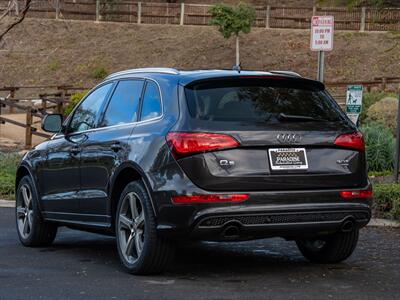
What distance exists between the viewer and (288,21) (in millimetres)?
52875

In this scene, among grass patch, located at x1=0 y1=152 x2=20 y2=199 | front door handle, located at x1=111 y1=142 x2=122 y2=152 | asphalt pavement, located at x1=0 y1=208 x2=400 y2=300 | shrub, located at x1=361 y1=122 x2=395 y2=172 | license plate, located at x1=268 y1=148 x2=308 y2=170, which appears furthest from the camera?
shrub, located at x1=361 y1=122 x2=395 y2=172

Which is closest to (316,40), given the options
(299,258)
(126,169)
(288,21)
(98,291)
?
(299,258)

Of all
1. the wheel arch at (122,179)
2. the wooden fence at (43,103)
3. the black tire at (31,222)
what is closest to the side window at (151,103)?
the wheel arch at (122,179)

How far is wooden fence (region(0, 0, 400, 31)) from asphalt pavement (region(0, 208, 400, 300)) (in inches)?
1671

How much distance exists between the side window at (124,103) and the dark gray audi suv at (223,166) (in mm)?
15

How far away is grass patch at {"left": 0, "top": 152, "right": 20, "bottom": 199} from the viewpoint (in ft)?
47.7

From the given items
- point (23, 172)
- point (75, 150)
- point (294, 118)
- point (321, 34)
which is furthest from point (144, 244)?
point (321, 34)

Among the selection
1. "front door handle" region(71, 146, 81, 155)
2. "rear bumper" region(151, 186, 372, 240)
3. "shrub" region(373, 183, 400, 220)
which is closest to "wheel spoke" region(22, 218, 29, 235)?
"front door handle" region(71, 146, 81, 155)

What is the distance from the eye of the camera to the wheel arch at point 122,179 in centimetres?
753

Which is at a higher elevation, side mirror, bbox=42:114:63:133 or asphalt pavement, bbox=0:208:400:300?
side mirror, bbox=42:114:63:133

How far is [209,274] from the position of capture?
25.6 feet

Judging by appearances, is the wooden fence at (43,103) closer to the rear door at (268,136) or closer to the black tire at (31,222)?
the black tire at (31,222)

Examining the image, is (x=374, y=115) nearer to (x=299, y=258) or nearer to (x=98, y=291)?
(x=299, y=258)

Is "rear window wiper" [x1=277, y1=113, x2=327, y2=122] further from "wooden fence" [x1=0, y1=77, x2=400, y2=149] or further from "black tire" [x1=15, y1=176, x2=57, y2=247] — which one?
"wooden fence" [x1=0, y1=77, x2=400, y2=149]
